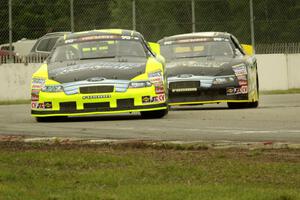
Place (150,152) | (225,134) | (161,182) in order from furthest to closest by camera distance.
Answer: (225,134) < (150,152) < (161,182)

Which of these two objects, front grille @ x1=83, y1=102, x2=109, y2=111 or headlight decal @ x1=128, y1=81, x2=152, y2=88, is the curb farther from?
headlight decal @ x1=128, y1=81, x2=152, y2=88

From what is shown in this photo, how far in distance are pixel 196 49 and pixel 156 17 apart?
31.3ft

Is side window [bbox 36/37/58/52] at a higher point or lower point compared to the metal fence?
lower

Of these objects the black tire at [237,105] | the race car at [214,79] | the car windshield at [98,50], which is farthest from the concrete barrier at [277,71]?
the car windshield at [98,50]

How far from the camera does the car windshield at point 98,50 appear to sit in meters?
15.3

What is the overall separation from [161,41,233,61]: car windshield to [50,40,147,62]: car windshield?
2706 mm

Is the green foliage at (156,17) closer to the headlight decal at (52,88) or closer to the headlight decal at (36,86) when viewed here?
the headlight decal at (36,86)

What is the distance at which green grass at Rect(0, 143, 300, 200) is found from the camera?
22.1 ft

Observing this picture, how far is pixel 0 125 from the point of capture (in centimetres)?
1377

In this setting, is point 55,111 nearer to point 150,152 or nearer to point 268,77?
point 150,152

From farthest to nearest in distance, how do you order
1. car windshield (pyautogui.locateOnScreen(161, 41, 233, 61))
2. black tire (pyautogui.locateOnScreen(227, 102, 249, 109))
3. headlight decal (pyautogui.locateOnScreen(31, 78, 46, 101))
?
1. car windshield (pyautogui.locateOnScreen(161, 41, 233, 61))
2. black tire (pyautogui.locateOnScreen(227, 102, 249, 109))
3. headlight decal (pyautogui.locateOnScreen(31, 78, 46, 101))

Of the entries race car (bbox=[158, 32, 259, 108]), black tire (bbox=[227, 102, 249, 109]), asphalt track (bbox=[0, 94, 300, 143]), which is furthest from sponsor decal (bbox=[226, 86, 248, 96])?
asphalt track (bbox=[0, 94, 300, 143])

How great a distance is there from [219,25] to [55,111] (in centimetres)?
1509

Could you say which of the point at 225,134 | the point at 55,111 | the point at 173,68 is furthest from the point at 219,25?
the point at 225,134
